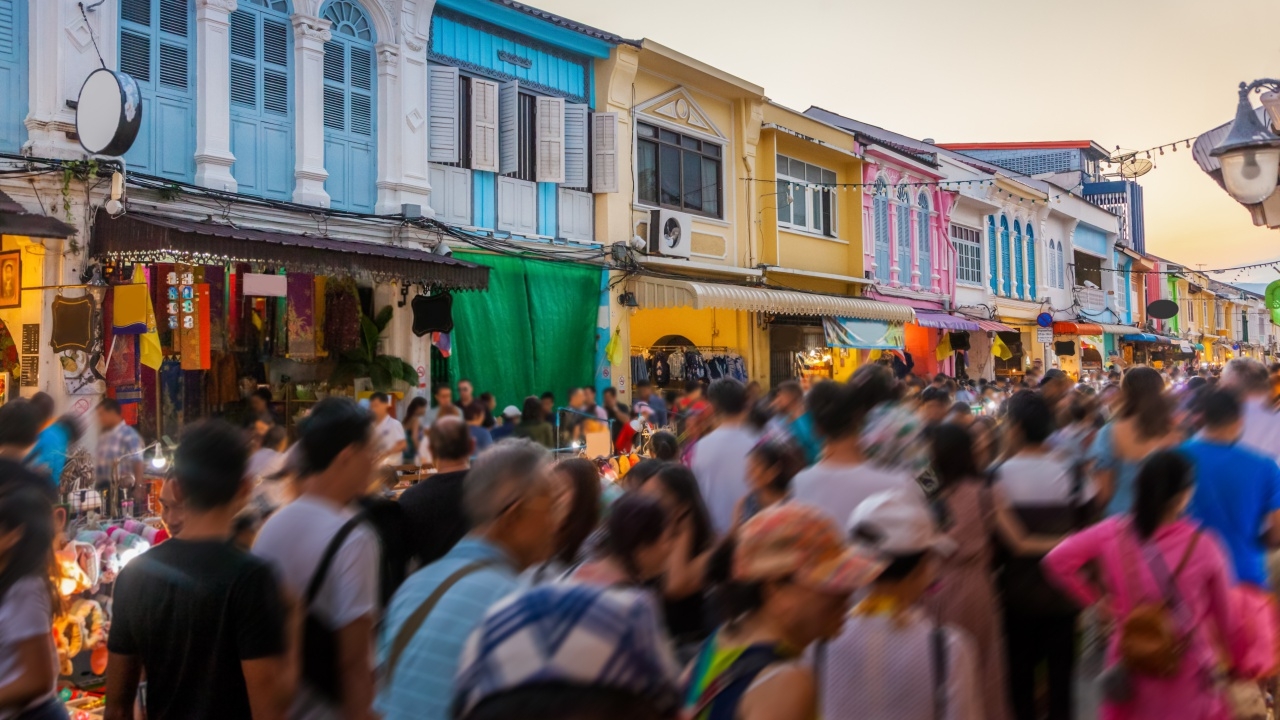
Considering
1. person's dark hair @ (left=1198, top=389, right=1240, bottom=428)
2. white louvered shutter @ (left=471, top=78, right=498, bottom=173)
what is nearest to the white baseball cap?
person's dark hair @ (left=1198, top=389, right=1240, bottom=428)

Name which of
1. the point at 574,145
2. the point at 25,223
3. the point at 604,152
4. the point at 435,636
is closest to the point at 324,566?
the point at 435,636

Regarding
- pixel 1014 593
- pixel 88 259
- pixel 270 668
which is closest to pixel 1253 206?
pixel 1014 593

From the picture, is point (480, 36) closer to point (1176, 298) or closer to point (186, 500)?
point (186, 500)

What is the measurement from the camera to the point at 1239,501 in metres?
4.61

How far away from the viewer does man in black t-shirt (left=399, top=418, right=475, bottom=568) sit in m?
4.16

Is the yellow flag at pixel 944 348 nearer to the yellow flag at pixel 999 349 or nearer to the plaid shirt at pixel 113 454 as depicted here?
the yellow flag at pixel 999 349

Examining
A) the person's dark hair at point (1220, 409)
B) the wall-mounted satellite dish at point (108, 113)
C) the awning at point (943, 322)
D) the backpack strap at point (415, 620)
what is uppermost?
the wall-mounted satellite dish at point (108, 113)

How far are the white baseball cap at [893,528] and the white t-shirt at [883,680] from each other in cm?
23

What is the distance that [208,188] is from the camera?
10414 millimetres

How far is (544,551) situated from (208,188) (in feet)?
29.2

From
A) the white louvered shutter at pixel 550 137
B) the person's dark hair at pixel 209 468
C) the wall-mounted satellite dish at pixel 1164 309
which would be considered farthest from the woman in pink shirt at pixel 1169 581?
the wall-mounted satellite dish at pixel 1164 309

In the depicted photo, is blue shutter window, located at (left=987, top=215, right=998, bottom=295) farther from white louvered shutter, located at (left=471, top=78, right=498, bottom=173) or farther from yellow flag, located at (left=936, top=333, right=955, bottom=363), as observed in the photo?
white louvered shutter, located at (left=471, top=78, right=498, bottom=173)

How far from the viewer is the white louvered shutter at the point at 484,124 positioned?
44.2 ft

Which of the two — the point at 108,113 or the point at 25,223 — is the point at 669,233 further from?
the point at 25,223
